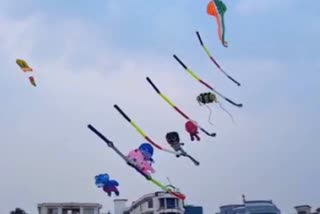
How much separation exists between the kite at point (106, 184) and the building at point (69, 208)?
4150 cm

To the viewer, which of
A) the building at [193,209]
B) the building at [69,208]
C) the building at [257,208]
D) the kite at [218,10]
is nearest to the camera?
the kite at [218,10]

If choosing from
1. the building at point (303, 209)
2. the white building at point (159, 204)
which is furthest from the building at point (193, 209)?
the building at point (303, 209)

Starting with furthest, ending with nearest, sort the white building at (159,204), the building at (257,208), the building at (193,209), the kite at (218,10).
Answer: the building at (257,208) → the building at (193,209) → the white building at (159,204) → the kite at (218,10)

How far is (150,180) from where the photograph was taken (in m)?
23.0

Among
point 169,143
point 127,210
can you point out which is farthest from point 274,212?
point 169,143

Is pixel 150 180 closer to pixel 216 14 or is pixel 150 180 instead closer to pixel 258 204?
pixel 216 14

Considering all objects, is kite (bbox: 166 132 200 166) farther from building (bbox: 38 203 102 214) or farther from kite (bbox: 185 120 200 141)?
building (bbox: 38 203 102 214)

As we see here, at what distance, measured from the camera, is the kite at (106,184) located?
2462cm

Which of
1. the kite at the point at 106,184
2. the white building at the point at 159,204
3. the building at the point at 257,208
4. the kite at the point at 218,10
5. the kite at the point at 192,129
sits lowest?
the kite at the point at 106,184

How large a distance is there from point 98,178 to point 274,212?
82.4m

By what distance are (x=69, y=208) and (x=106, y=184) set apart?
4255cm

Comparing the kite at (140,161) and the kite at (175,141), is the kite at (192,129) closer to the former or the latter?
the kite at (175,141)

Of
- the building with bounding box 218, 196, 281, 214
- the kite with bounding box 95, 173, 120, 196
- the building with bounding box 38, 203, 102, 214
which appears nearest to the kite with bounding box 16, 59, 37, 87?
the kite with bounding box 95, 173, 120, 196

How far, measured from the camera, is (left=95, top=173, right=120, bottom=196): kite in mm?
24625
